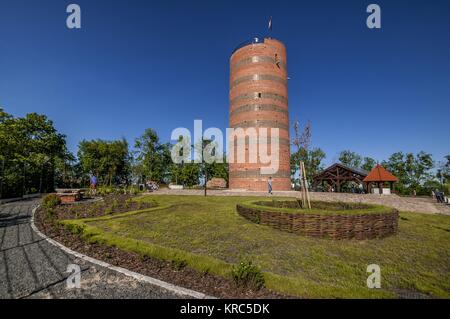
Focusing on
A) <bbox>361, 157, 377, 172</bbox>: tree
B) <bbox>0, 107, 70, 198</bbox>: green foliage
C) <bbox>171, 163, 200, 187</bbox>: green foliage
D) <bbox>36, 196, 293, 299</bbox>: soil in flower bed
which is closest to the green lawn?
<bbox>36, 196, 293, 299</bbox>: soil in flower bed

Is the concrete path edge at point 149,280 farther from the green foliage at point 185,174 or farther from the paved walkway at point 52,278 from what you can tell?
the green foliage at point 185,174

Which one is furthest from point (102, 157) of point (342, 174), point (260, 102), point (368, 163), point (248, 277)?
point (368, 163)

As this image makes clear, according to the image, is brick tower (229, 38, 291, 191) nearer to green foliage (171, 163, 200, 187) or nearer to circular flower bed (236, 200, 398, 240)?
green foliage (171, 163, 200, 187)

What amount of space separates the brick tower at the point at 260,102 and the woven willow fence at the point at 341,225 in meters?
21.5

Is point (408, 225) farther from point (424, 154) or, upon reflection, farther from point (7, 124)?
point (424, 154)

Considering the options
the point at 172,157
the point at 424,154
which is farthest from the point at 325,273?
the point at 424,154

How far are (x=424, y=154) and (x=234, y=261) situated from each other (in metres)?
67.8

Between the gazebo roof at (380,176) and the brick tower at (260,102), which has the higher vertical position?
the brick tower at (260,102)

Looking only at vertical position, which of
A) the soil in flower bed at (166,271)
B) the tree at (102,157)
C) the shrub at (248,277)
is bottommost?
the soil in flower bed at (166,271)

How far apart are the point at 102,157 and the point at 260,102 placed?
132 ft

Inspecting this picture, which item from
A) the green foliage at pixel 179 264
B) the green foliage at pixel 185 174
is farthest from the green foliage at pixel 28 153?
the green foliage at pixel 179 264

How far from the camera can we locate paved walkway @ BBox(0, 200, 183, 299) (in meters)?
3.87

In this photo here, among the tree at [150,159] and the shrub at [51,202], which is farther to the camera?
the tree at [150,159]

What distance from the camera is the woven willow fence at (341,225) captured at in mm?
7367
